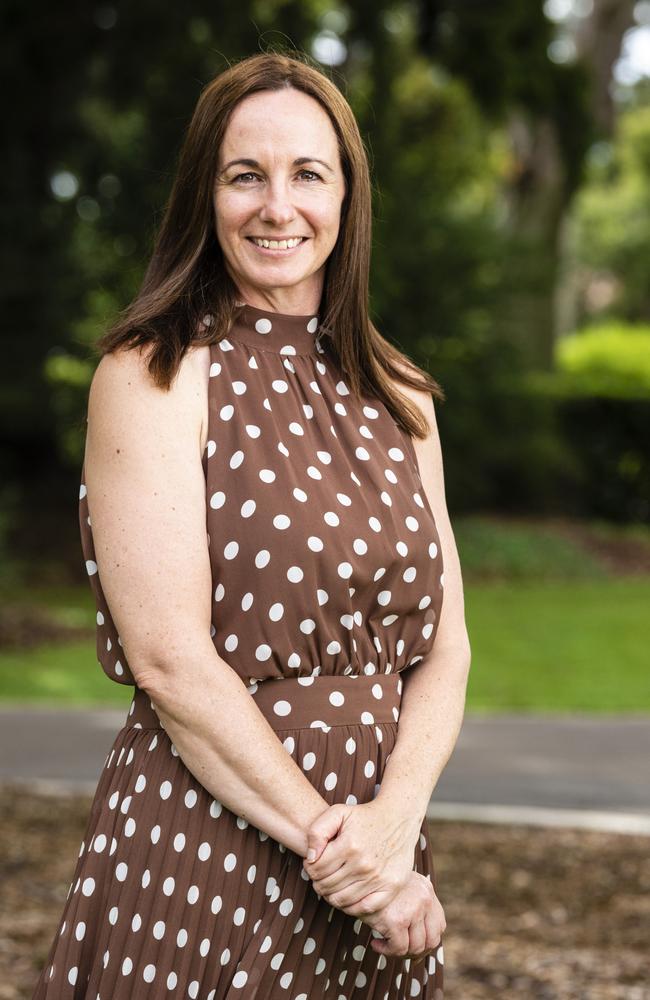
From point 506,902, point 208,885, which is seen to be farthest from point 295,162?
point 506,902

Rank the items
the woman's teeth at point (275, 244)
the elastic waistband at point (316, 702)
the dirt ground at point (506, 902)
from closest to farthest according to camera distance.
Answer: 1. the elastic waistband at point (316, 702)
2. the woman's teeth at point (275, 244)
3. the dirt ground at point (506, 902)

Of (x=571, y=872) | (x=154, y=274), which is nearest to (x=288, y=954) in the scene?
(x=154, y=274)

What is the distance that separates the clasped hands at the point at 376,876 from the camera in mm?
2064

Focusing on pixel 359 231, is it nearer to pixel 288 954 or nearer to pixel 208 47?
pixel 288 954

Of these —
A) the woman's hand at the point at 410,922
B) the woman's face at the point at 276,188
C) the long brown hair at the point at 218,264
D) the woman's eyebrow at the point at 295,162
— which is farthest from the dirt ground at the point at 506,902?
the woman's eyebrow at the point at 295,162

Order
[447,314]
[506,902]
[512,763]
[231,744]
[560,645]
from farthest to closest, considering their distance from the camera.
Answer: [447,314], [560,645], [512,763], [506,902], [231,744]

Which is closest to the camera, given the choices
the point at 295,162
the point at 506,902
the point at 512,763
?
the point at 295,162

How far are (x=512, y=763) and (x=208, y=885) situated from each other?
503cm

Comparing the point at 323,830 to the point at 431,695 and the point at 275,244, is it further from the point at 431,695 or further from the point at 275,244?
the point at 275,244

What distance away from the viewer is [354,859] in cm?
207

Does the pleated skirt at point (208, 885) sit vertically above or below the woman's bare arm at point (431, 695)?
below

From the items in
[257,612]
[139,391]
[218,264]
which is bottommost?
[257,612]

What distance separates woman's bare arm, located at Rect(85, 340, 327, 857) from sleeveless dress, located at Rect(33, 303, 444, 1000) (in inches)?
2.4

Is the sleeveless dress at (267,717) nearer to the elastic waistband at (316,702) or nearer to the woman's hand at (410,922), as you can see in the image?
the elastic waistband at (316,702)
